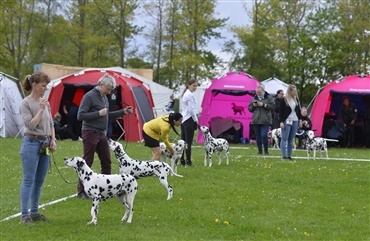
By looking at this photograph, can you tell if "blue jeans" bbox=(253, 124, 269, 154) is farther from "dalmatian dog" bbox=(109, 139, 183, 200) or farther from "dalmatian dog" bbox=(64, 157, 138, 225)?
"dalmatian dog" bbox=(64, 157, 138, 225)

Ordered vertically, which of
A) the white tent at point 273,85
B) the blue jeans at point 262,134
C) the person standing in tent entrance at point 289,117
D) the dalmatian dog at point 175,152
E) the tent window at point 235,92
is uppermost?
the white tent at point 273,85

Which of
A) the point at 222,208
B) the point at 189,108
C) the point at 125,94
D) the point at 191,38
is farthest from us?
the point at 191,38

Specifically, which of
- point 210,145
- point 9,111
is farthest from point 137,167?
point 9,111

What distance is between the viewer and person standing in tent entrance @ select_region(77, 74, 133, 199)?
28.1 feet

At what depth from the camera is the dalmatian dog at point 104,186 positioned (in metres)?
7.36

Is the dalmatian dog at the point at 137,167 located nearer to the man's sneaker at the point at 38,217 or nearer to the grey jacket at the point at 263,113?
the man's sneaker at the point at 38,217

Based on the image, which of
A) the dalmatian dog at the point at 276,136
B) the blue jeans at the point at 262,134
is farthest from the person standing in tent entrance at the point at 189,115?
the dalmatian dog at the point at 276,136

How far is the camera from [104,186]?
7379 millimetres

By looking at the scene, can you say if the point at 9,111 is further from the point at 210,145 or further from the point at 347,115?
the point at 347,115

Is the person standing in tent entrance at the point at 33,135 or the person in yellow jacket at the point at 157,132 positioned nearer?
the person standing in tent entrance at the point at 33,135

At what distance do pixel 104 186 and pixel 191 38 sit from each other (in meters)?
32.9

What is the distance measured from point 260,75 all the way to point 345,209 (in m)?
31.4

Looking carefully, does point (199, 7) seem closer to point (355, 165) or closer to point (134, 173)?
point (355, 165)

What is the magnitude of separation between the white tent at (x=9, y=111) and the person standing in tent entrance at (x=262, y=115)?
989cm
